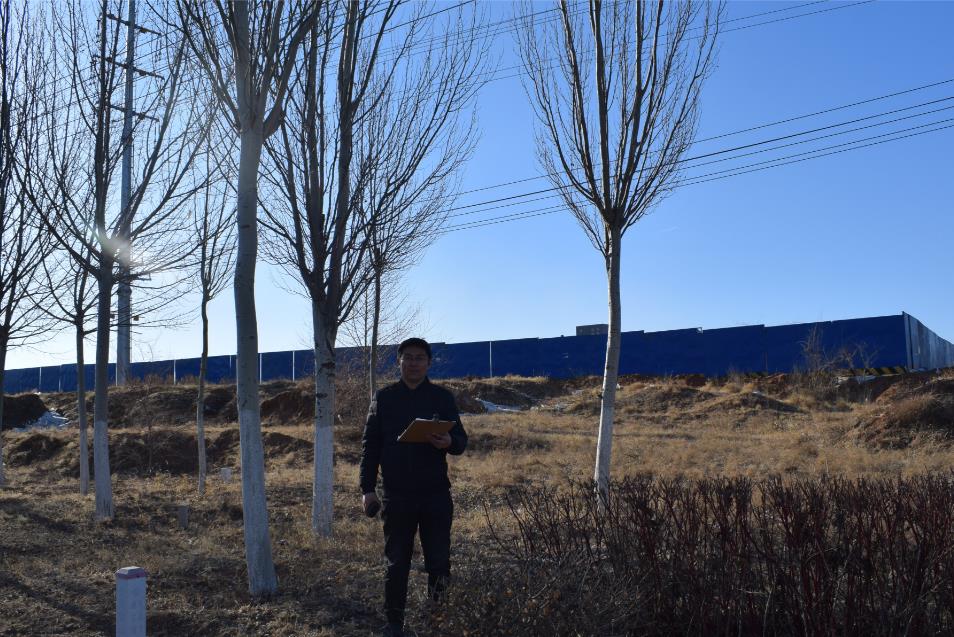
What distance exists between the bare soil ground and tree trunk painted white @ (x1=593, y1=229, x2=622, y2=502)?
1266 millimetres

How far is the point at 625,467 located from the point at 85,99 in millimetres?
8657

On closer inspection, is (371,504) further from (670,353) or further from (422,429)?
(670,353)

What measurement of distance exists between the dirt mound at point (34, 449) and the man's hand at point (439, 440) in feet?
55.7

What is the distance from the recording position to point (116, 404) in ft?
91.5

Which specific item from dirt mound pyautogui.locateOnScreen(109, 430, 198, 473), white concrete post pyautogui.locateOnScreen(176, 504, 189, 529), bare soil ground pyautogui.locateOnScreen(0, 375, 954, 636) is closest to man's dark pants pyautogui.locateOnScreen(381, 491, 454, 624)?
bare soil ground pyautogui.locateOnScreen(0, 375, 954, 636)

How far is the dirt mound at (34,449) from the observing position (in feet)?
61.0

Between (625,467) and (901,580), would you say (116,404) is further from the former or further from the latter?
(901,580)

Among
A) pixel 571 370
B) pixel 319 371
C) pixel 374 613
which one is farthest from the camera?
pixel 571 370

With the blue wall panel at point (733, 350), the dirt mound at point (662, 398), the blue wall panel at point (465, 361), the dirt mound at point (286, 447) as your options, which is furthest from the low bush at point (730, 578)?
the blue wall panel at point (465, 361)

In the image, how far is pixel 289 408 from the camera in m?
25.7

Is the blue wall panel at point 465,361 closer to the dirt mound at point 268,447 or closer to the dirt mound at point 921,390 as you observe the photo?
the dirt mound at point 921,390

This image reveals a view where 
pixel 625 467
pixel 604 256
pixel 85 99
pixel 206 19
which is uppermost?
pixel 85 99

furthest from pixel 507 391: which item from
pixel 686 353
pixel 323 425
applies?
pixel 323 425

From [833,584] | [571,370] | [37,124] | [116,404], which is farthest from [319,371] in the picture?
[571,370]
